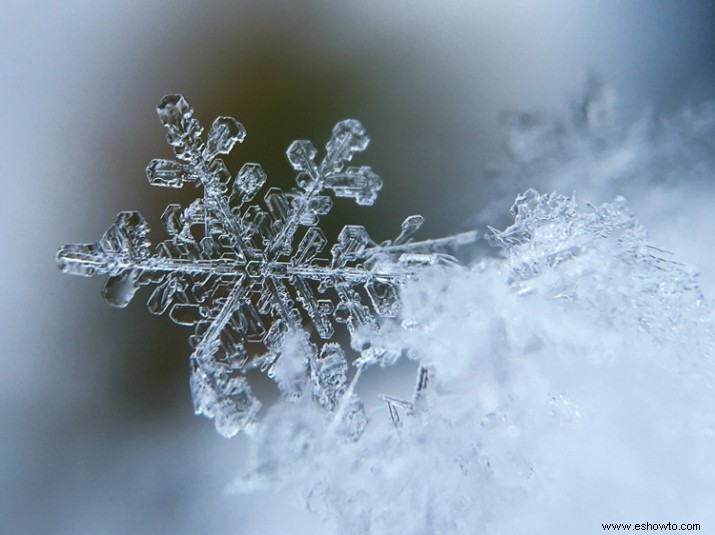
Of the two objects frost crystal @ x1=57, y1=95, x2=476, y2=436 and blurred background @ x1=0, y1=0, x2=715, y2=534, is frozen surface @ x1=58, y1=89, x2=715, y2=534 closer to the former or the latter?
frost crystal @ x1=57, y1=95, x2=476, y2=436

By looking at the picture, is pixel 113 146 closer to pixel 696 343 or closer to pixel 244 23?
pixel 244 23

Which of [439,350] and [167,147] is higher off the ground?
[167,147]

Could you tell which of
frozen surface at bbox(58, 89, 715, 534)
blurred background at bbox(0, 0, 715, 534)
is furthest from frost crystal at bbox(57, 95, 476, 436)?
blurred background at bbox(0, 0, 715, 534)

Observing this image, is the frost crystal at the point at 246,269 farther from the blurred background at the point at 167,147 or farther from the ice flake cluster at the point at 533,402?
the blurred background at the point at 167,147

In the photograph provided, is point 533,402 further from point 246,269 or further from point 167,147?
point 167,147

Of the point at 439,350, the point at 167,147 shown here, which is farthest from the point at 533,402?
the point at 167,147

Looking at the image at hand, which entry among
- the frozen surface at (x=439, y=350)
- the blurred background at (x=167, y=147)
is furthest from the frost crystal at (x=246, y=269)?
the blurred background at (x=167, y=147)

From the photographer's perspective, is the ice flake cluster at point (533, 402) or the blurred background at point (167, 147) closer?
the ice flake cluster at point (533, 402)
